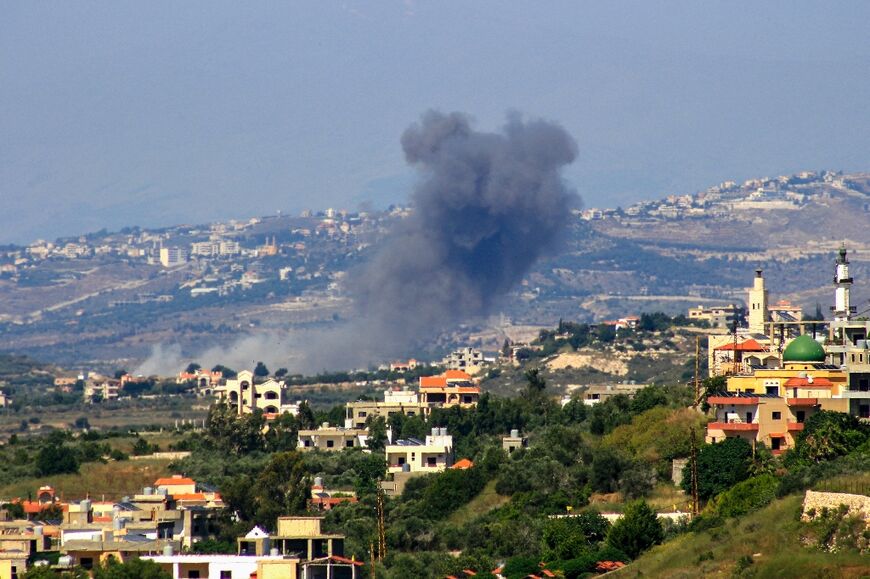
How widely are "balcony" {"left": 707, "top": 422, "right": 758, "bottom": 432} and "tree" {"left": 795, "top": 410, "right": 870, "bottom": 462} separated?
226 centimetres

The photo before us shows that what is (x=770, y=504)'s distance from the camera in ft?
158

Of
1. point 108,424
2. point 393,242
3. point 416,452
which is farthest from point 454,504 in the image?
point 393,242

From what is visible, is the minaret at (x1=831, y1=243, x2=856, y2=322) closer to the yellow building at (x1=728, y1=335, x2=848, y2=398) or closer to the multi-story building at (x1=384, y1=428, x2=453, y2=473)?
the yellow building at (x1=728, y1=335, x2=848, y2=398)

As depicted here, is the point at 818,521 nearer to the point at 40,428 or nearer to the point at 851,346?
the point at 851,346

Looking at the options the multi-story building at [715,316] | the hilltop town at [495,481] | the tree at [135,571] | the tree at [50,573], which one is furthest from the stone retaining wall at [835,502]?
the multi-story building at [715,316]

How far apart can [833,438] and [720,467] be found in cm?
322

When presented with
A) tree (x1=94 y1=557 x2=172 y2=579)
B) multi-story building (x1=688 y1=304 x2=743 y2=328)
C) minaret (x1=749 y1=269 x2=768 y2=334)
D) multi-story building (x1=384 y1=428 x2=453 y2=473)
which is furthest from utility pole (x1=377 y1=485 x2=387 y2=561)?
multi-story building (x1=688 y1=304 x2=743 y2=328)

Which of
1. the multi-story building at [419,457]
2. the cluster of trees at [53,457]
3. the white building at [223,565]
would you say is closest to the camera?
the white building at [223,565]

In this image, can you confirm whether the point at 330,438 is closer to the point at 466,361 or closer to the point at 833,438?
the point at 833,438

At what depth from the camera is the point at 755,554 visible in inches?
1759

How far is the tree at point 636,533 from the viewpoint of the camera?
1978 inches

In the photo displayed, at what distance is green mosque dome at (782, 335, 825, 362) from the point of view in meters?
61.2

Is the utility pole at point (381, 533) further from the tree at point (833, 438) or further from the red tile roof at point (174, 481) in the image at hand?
the tree at point (833, 438)

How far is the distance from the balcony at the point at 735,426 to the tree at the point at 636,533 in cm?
609
